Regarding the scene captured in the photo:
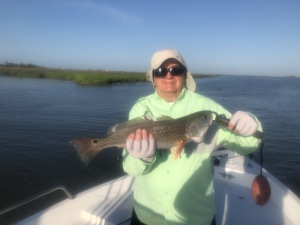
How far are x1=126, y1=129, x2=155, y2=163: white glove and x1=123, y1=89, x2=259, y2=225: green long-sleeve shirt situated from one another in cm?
7

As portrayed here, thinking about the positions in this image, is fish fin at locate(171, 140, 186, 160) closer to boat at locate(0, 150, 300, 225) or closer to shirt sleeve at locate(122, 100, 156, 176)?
shirt sleeve at locate(122, 100, 156, 176)

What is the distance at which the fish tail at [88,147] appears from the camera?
377cm

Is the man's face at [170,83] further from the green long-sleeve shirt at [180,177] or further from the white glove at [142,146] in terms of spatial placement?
the white glove at [142,146]

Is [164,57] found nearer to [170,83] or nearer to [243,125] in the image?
[170,83]

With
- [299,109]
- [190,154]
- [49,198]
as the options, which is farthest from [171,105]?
[299,109]

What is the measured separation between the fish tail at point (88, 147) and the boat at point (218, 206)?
3.87 feet

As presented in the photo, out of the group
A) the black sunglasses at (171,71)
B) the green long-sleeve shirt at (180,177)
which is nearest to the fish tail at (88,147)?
the green long-sleeve shirt at (180,177)

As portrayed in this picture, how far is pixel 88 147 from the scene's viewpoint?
381cm

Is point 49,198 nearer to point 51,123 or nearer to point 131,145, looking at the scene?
point 131,145

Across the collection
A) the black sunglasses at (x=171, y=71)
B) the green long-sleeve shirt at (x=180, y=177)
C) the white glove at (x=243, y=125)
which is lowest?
the green long-sleeve shirt at (x=180, y=177)

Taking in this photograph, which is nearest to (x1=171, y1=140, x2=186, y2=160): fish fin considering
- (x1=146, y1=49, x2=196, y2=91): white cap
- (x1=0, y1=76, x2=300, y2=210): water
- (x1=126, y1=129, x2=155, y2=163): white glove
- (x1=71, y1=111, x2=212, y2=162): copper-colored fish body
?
(x1=71, y1=111, x2=212, y2=162): copper-colored fish body

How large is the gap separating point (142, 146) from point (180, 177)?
522mm

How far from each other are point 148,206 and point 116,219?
1800 millimetres

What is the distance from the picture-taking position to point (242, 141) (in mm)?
3160
